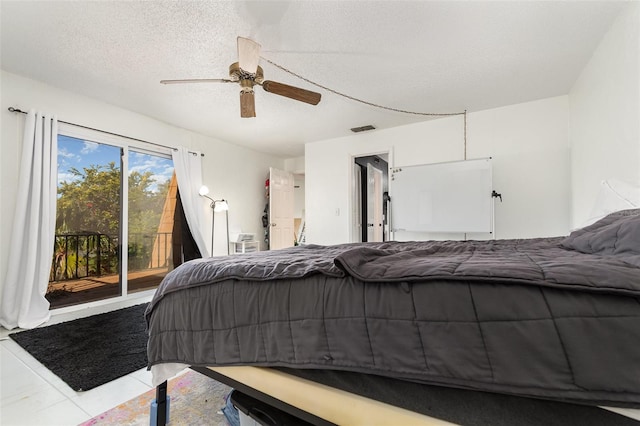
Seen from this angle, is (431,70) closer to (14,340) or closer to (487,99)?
(487,99)

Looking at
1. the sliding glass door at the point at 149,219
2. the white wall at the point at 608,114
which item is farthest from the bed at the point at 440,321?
the sliding glass door at the point at 149,219

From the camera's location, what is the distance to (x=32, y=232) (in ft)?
9.37

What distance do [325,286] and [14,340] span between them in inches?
124

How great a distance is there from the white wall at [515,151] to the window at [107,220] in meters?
3.47

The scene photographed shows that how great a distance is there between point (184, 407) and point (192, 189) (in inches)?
133

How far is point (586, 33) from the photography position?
2229mm

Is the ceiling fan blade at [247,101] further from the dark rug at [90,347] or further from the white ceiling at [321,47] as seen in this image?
the dark rug at [90,347]

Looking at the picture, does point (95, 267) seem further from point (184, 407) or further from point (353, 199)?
point (353, 199)

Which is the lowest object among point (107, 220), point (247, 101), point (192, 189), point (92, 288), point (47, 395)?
point (47, 395)

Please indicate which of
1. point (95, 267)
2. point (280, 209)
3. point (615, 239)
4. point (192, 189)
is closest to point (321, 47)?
point (615, 239)

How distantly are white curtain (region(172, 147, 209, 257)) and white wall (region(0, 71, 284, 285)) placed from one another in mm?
182

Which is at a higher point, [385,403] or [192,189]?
[192,189]

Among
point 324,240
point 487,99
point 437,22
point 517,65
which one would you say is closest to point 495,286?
point 437,22

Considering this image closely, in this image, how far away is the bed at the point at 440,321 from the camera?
24.6 inches
